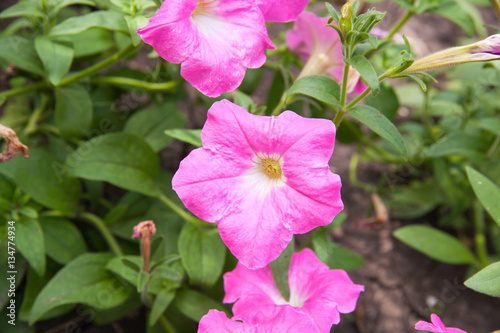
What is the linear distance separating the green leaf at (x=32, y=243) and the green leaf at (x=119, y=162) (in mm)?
201

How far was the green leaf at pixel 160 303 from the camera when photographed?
54.0 inches

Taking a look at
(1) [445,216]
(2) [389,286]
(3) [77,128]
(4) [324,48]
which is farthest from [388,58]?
(3) [77,128]

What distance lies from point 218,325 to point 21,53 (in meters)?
1.13

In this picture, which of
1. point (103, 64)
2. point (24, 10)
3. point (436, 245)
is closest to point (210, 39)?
point (103, 64)

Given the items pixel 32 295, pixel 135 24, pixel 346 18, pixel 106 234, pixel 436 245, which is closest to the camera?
pixel 346 18

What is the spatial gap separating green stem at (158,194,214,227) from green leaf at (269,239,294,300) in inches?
12.9

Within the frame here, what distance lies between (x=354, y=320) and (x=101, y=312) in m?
0.99

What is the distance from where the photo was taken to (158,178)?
178 centimetres

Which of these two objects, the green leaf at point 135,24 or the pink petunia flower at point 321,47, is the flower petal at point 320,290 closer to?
the pink petunia flower at point 321,47

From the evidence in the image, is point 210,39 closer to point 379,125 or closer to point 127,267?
point 379,125

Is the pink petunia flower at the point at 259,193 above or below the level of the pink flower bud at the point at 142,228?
above

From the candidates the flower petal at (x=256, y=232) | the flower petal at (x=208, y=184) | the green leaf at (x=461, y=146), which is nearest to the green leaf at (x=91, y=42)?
the flower petal at (x=208, y=184)

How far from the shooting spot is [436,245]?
187cm

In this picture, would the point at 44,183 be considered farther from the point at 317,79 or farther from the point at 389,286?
the point at 389,286
